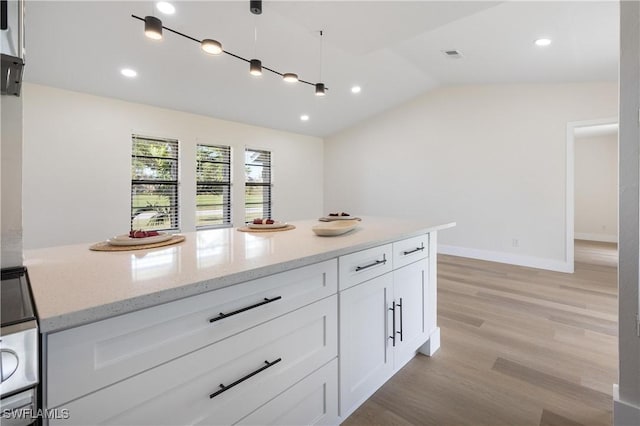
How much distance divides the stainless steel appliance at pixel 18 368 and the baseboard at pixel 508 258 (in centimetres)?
546

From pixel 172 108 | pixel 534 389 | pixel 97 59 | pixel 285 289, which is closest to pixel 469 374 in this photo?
pixel 534 389

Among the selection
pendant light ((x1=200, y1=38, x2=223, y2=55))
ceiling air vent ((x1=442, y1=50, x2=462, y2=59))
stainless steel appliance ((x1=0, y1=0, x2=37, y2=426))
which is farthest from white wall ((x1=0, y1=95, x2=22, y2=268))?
ceiling air vent ((x1=442, y1=50, x2=462, y2=59))

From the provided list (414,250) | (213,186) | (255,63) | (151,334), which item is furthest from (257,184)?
(151,334)

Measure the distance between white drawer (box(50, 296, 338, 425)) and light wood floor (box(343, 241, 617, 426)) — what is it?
61 cm

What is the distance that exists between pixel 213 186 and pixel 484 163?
4.84 m

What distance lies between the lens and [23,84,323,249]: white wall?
3.54 metres

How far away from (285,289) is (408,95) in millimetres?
→ 5391

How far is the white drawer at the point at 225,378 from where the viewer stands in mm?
706

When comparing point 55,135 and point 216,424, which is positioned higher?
point 55,135

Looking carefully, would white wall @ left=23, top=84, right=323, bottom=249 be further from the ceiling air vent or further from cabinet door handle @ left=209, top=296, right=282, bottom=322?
cabinet door handle @ left=209, top=296, right=282, bottom=322

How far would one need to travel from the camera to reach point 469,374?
1.82 m

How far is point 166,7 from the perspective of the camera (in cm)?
266

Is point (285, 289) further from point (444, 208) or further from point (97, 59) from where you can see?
point (444, 208)

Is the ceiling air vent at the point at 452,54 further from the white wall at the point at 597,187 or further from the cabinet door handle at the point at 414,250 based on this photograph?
the white wall at the point at 597,187
